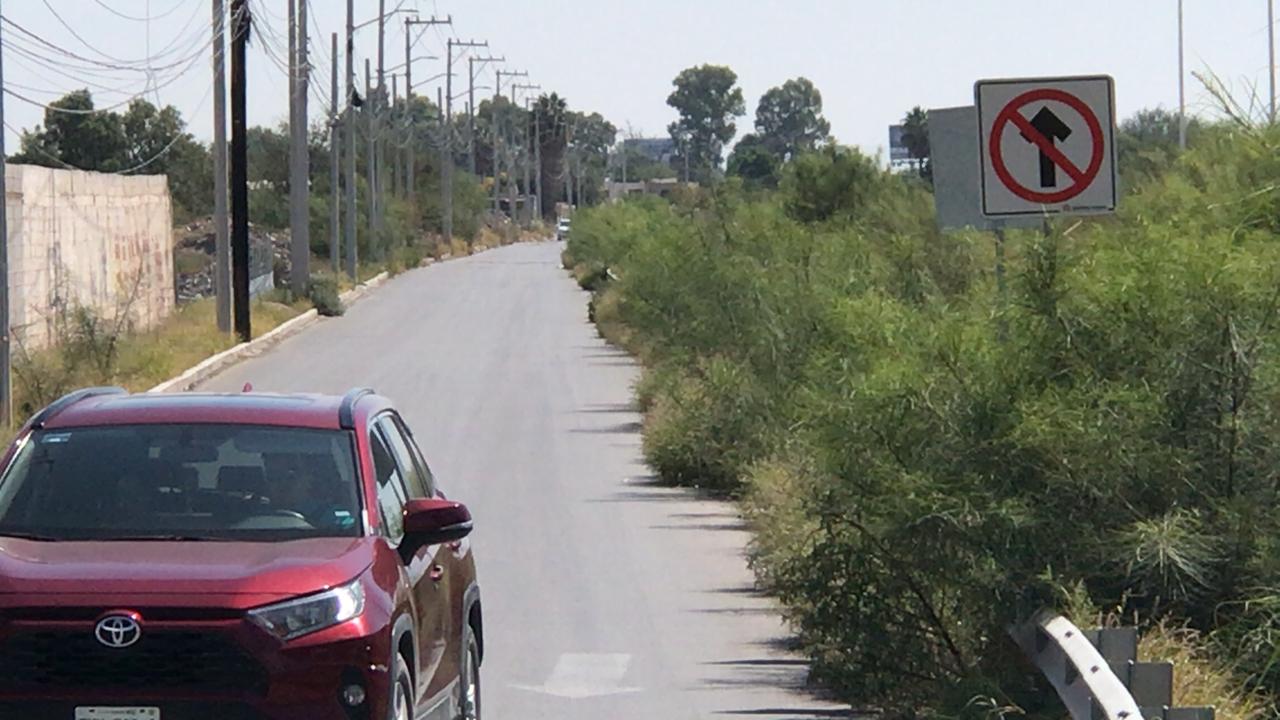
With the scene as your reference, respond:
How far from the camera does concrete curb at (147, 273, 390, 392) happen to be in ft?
113

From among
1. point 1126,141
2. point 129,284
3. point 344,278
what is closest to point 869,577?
point 1126,141

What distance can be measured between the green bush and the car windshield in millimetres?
48533

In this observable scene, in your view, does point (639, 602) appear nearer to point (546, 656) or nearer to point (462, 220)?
point (546, 656)

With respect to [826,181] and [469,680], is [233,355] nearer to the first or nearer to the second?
[826,181]

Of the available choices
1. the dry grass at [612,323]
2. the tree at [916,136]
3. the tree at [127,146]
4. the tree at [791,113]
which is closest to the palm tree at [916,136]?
the tree at [916,136]

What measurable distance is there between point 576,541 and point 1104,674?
10.6 meters

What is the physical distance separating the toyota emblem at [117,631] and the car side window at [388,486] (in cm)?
132

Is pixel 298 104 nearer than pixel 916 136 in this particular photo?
Yes

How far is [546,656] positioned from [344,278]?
6130 centimetres

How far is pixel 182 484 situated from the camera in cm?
825

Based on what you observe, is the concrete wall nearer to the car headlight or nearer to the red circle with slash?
the red circle with slash

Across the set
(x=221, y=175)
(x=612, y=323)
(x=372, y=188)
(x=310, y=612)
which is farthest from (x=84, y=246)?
(x=372, y=188)

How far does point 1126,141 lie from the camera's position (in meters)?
26.9

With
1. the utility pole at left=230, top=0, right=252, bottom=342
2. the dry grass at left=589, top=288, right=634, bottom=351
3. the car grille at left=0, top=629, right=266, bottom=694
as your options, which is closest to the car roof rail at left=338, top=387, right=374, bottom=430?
the car grille at left=0, top=629, right=266, bottom=694
